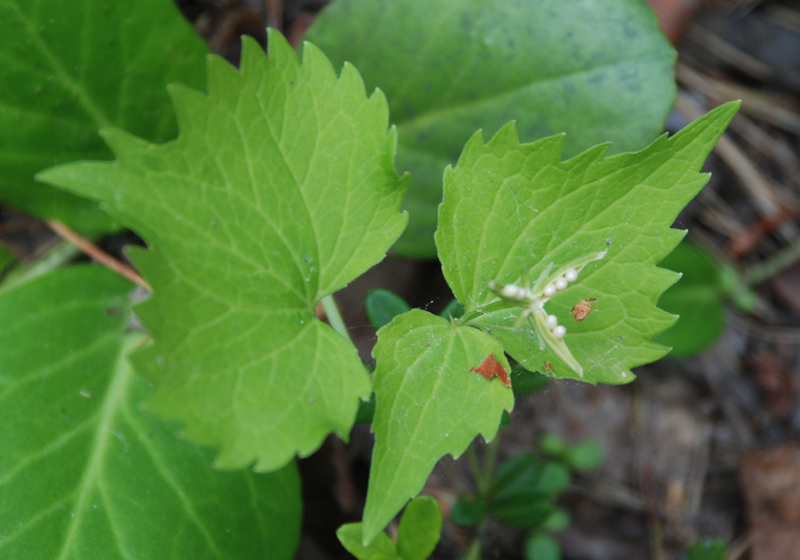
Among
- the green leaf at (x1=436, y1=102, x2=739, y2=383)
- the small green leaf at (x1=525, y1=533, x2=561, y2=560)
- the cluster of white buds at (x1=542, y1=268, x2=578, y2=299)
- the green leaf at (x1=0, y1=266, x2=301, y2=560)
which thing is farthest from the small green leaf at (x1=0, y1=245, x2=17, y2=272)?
the small green leaf at (x1=525, y1=533, x2=561, y2=560)

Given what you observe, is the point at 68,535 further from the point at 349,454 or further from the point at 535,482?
the point at 535,482

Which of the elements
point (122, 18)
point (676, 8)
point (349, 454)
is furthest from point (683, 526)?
point (122, 18)

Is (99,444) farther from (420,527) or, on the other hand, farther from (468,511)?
(468,511)

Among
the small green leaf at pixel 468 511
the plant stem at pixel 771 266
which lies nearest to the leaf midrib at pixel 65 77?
the small green leaf at pixel 468 511

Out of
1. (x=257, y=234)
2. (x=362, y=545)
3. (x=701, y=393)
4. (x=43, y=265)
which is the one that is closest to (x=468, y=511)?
(x=362, y=545)

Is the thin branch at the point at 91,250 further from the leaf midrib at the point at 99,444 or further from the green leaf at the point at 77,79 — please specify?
the leaf midrib at the point at 99,444
